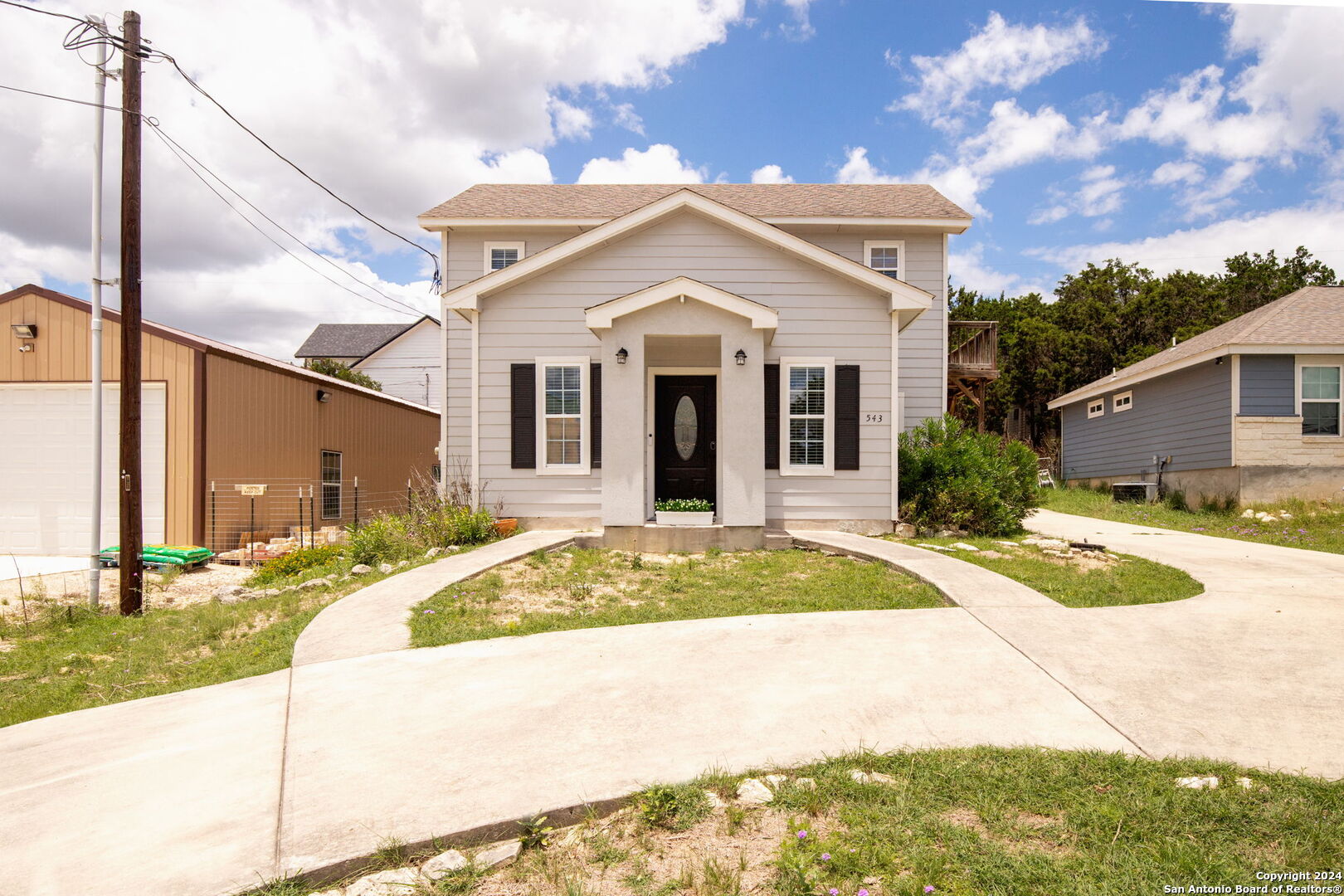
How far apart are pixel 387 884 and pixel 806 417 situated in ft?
31.0

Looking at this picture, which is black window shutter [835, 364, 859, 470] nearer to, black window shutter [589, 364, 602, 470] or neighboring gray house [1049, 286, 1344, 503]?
black window shutter [589, 364, 602, 470]

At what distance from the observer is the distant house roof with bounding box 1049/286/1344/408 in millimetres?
15758

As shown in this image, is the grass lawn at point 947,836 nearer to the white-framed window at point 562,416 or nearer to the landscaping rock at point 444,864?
the landscaping rock at point 444,864

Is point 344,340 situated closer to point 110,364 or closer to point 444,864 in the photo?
point 110,364

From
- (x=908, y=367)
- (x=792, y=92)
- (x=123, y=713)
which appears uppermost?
(x=792, y=92)

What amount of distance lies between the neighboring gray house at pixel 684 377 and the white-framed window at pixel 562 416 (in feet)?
0.07

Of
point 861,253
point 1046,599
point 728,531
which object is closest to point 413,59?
point 728,531

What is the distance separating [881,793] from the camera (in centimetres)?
301

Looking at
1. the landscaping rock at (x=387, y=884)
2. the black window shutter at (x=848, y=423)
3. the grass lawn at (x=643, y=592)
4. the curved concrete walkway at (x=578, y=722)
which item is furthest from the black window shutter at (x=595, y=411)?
the landscaping rock at (x=387, y=884)

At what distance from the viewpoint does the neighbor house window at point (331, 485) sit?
14922mm

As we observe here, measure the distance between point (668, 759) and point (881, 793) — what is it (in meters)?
0.92

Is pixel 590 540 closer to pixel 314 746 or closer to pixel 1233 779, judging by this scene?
pixel 314 746

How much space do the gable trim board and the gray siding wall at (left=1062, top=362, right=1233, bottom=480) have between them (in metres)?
9.67

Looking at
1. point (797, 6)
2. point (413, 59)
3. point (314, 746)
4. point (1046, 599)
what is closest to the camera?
point (314, 746)
